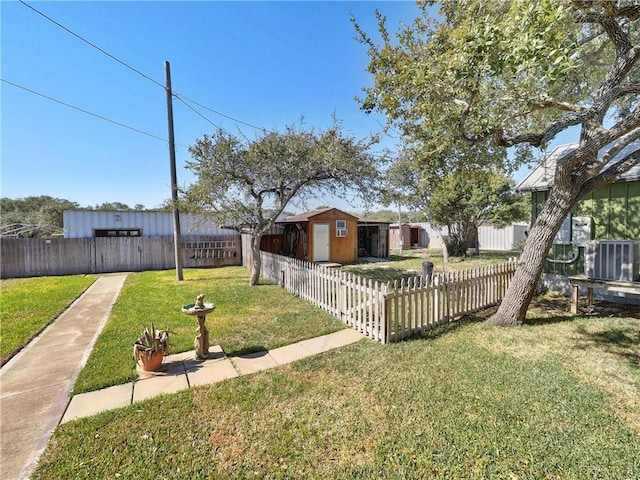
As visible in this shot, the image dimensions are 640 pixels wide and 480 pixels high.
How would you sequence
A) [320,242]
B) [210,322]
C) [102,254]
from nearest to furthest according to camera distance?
1. [210,322]
2. [102,254]
3. [320,242]

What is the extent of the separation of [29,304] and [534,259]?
37.6 ft

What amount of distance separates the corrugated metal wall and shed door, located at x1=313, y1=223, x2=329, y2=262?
4.64m

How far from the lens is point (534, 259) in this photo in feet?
A: 16.9

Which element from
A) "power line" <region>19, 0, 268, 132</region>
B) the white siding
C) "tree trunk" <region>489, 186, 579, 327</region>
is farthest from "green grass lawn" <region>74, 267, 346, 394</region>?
the white siding

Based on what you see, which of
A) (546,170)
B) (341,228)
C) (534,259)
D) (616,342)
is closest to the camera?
(616,342)

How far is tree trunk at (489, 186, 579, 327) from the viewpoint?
16.1 feet

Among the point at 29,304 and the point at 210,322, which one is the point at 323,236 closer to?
the point at 210,322

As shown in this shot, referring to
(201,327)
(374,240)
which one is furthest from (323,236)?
(201,327)

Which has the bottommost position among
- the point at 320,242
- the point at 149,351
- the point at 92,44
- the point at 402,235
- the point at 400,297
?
the point at 149,351

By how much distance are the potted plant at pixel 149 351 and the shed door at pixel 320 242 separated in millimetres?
10920

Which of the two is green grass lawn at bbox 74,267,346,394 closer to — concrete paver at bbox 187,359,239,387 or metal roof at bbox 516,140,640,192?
concrete paver at bbox 187,359,239,387

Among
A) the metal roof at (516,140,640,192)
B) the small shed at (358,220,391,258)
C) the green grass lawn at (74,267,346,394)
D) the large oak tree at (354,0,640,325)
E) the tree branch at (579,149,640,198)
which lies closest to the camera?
the large oak tree at (354,0,640,325)

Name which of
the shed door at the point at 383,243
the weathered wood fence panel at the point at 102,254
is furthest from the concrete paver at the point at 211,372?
the shed door at the point at 383,243

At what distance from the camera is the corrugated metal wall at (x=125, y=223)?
13156mm
